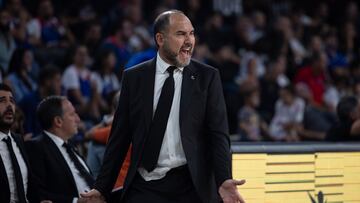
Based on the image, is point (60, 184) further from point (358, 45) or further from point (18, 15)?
point (358, 45)

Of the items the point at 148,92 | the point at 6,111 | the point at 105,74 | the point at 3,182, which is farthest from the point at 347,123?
the point at 105,74

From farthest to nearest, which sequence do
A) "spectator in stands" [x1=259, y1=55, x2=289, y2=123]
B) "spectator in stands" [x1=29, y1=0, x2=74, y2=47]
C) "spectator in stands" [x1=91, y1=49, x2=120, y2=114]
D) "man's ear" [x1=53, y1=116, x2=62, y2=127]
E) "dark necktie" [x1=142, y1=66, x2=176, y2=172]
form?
"spectator in stands" [x1=259, y1=55, x2=289, y2=123] → "spectator in stands" [x1=29, y1=0, x2=74, y2=47] → "spectator in stands" [x1=91, y1=49, x2=120, y2=114] → "man's ear" [x1=53, y1=116, x2=62, y2=127] → "dark necktie" [x1=142, y1=66, x2=176, y2=172]

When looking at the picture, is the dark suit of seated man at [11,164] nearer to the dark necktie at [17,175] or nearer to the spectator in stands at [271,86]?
the dark necktie at [17,175]

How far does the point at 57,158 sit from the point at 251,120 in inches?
238

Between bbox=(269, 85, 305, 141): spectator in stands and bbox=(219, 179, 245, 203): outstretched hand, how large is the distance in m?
8.37

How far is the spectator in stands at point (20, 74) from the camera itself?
10742 mm

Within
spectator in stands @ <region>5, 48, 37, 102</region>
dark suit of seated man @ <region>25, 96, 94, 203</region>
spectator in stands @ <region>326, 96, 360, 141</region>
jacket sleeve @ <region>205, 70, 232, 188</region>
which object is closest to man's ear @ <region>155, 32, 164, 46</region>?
jacket sleeve @ <region>205, 70, 232, 188</region>

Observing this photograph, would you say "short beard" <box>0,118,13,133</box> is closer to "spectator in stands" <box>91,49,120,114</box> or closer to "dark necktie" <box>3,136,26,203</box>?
"dark necktie" <box>3,136,26,203</box>

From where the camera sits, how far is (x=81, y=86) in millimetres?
12219

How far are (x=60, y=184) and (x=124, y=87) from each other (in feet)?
6.31

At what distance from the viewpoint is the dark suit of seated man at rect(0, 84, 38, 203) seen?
6.63 m

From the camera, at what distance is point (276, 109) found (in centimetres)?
1430

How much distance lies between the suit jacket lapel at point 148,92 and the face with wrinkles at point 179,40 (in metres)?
0.17

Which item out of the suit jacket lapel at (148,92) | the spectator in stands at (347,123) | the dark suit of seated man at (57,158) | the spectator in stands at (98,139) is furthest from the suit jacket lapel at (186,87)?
the spectator in stands at (347,123)
